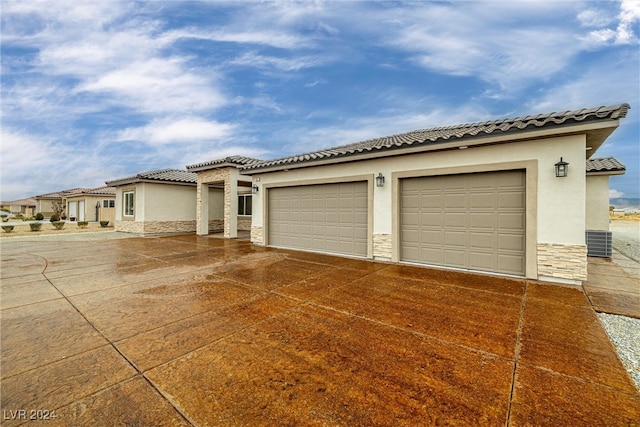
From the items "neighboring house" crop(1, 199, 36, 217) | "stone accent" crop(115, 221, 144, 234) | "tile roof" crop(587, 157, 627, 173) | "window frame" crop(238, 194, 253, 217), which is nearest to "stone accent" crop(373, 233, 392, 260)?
"tile roof" crop(587, 157, 627, 173)

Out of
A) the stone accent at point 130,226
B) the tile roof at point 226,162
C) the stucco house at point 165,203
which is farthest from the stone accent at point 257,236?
the stone accent at point 130,226

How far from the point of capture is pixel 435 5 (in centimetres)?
859

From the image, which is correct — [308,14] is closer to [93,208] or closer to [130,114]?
[130,114]

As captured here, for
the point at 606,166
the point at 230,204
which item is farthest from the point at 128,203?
the point at 606,166

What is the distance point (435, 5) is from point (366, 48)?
21.5ft

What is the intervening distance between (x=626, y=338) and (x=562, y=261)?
107 inches

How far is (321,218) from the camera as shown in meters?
9.66

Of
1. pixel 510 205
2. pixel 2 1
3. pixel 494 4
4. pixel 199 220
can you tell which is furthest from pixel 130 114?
pixel 510 205

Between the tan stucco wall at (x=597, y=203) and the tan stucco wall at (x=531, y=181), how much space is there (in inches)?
239

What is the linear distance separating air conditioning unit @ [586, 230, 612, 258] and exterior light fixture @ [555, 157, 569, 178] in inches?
226

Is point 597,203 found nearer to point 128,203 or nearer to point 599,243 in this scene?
point 599,243

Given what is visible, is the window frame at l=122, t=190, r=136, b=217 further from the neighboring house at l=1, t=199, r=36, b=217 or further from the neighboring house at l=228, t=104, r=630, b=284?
the neighboring house at l=1, t=199, r=36, b=217

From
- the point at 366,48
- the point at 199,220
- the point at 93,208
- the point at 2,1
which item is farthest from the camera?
the point at 93,208

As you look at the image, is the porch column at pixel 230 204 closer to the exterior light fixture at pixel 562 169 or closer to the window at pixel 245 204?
the window at pixel 245 204
